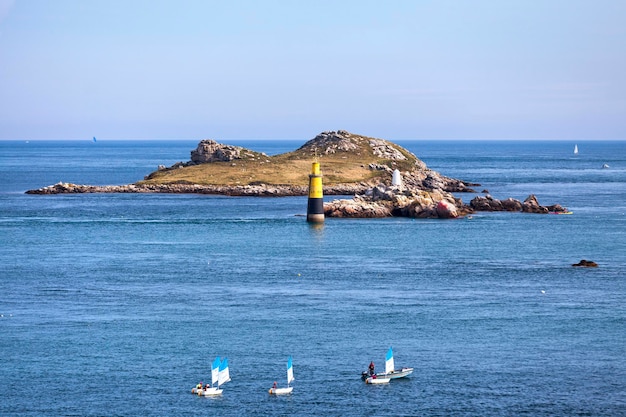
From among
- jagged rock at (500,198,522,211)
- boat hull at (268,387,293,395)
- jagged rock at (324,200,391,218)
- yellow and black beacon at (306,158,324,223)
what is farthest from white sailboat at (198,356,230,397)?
jagged rock at (500,198,522,211)

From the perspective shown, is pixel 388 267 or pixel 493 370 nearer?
pixel 493 370

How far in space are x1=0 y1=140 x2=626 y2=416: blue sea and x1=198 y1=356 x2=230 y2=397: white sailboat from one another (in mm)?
640

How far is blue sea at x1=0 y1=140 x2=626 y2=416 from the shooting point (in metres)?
59.4

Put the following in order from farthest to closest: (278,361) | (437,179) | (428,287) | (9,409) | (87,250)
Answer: (437,179) → (87,250) → (428,287) → (278,361) → (9,409)

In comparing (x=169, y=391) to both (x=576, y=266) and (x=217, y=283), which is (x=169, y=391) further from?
(x=576, y=266)

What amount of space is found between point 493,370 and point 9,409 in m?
31.0

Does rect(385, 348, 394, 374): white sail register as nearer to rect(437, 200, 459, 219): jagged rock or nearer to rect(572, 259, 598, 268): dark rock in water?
rect(572, 259, 598, 268): dark rock in water

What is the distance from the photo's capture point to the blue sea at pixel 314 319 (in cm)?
5944

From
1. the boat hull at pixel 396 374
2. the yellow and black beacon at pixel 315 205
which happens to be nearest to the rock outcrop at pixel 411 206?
the yellow and black beacon at pixel 315 205

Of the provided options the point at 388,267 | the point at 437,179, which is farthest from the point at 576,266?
the point at 437,179

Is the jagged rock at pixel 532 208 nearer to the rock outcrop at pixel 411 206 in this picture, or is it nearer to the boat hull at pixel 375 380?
the rock outcrop at pixel 411 206

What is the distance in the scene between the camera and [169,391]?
60375mm

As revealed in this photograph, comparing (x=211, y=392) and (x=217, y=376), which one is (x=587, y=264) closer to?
(x=217, y=376)

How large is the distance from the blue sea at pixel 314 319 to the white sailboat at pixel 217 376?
640mm
